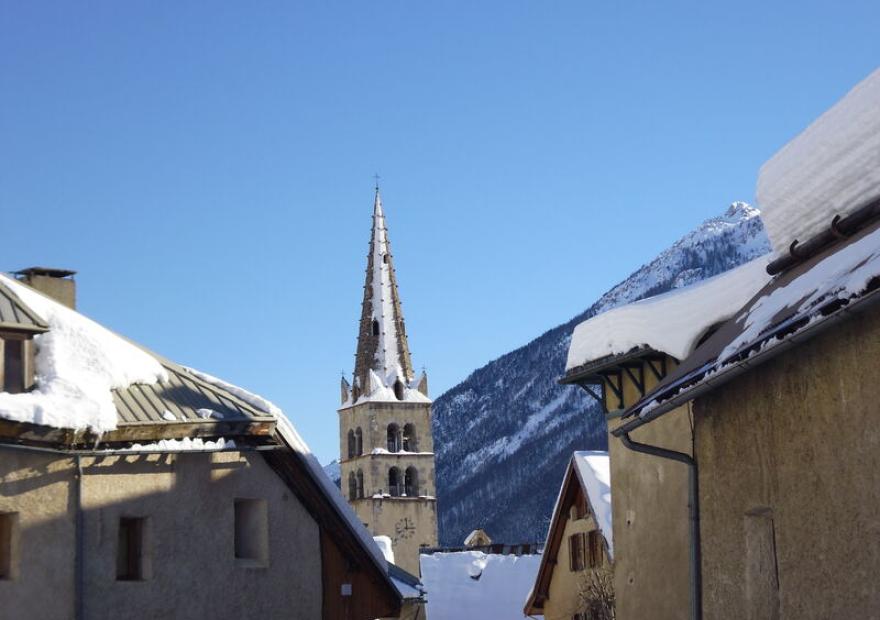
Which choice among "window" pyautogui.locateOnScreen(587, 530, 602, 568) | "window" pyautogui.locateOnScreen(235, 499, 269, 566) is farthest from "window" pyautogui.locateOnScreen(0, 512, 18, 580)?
"window" pyautogui.locateOnScreen(587, 530, 602, 568)

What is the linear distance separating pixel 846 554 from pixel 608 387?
1206cm

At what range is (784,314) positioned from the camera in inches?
492

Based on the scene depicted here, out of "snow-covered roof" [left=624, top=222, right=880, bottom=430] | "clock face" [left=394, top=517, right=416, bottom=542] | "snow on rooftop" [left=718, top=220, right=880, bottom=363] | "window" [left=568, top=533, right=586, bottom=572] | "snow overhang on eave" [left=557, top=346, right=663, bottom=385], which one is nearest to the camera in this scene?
"snow on rooftop" [left=718, top=220, right=880, bottom=363]

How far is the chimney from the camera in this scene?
22.2 m

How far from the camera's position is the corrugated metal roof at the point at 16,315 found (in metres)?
18.4

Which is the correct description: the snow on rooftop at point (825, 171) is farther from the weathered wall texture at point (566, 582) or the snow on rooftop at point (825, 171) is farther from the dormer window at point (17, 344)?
the weathered wall texture at point (566, 582)

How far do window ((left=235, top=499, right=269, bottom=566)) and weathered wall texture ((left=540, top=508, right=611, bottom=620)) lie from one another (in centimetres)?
1572

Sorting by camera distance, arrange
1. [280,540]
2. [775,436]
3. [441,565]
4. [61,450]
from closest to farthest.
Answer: [775,436] → [61,450] → [280,540] → [441,565]

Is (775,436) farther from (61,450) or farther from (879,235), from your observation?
(61,450)

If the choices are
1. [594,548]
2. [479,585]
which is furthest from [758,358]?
[479,585]

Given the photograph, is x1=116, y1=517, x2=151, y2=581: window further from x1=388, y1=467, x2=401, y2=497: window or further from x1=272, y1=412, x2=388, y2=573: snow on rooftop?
x1=388, y1=467, x2=401, y2=497: window

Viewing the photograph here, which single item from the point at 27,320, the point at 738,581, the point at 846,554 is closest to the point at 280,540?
the point at 27,320

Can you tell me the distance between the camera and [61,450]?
18.3 m

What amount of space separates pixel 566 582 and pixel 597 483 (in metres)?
5.10
